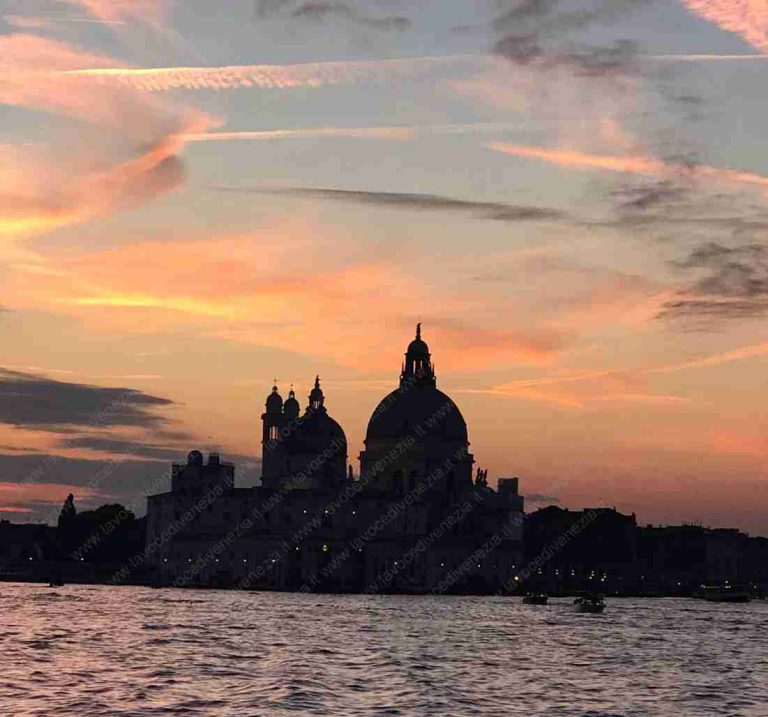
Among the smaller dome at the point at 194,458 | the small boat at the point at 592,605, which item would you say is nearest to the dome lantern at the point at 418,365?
the smaller dome at the point at 194,458

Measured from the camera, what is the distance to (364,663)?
67375 mm

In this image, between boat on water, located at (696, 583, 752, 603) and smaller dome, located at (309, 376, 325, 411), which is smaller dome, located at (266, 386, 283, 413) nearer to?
smaller dome, located at (309, 376, 325, 411)

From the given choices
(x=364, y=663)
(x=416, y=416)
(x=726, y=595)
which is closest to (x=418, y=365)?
(x=416, y=416)

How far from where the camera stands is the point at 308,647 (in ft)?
249

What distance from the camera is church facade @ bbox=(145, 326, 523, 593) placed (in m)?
171

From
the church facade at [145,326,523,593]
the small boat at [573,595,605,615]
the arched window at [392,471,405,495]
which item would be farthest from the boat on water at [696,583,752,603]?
the small boat at [573,595,605,615]

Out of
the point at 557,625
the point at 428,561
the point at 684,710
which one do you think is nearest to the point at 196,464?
the point at 428,561

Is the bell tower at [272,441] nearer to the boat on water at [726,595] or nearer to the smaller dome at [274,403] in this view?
the smaller dome at [274,403]

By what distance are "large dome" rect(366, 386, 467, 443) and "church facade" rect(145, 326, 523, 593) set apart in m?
0.10

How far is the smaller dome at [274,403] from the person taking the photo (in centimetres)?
19062

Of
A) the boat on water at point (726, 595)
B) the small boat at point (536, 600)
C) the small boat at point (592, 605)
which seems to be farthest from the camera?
the boat on water at point (726, 595)

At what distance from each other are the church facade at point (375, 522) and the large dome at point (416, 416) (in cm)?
10

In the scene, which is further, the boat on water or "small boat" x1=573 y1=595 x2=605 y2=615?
the boat on water

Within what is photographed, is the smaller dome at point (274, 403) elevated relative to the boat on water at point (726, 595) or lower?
elevated
